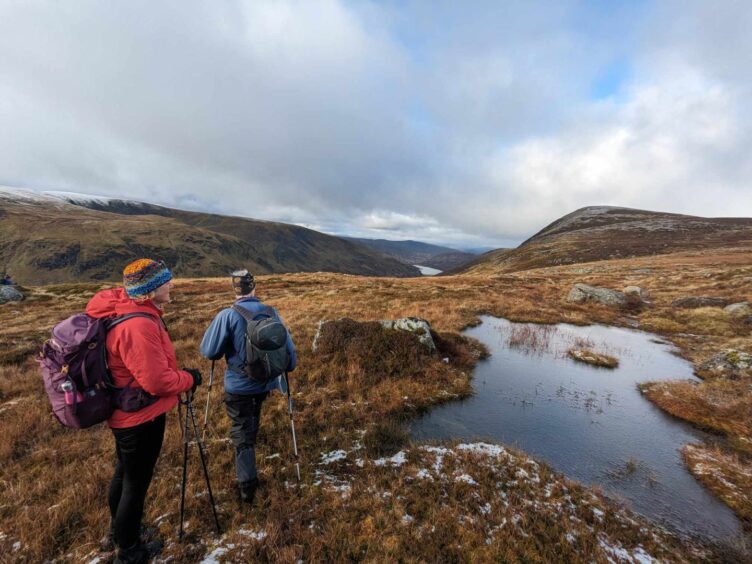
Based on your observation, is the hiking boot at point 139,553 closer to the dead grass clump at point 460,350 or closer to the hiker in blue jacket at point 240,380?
the hiker in blue jacket at point 240,380

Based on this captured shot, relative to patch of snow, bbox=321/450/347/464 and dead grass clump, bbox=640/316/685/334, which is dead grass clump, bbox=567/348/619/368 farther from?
patch of snow, bbox=321/450/347/464

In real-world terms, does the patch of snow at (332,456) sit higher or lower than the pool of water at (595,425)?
lower

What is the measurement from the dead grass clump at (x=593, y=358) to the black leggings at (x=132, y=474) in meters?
16.9

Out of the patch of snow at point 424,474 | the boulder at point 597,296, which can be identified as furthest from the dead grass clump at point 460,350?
the boulder at point 597,296

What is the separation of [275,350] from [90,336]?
8.02 ft

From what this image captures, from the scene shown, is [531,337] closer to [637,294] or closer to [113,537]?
[113,537]

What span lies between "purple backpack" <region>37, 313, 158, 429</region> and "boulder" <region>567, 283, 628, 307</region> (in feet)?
120

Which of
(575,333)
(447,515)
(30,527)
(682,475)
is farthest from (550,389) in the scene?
(30,527)

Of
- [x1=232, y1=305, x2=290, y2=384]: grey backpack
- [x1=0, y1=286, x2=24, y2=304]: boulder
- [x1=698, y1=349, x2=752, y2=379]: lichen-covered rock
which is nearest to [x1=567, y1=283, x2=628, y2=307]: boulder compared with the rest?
[x1=698, y1=349, x2=752, y2=379]: lichen-covered rock

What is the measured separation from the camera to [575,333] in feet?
68.2

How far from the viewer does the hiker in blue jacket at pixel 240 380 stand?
576 centimetres

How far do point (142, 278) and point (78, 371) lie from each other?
1.20 m

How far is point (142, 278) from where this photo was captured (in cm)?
408

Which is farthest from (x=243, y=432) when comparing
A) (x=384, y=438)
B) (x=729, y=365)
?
(x=729, y=365)
